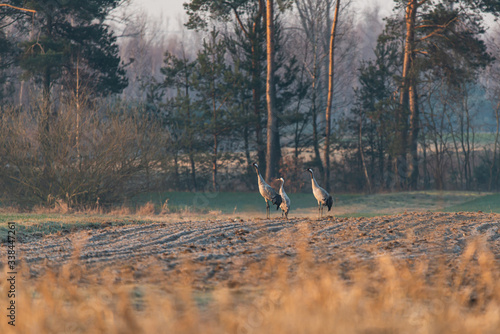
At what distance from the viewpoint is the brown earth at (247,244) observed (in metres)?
7.68

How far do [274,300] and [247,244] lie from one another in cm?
439

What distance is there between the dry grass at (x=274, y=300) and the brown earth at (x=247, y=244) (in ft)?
0.86

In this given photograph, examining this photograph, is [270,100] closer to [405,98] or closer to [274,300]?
[405,98]

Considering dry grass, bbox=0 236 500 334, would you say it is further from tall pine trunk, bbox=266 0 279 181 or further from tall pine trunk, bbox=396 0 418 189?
tall pine trunk, bbox=396 0 418 189

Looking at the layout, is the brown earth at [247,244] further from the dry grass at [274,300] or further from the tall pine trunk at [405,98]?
the tall pine trunk at [405,98]

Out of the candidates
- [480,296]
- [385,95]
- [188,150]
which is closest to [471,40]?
[385,95]

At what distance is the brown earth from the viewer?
7.68 metres

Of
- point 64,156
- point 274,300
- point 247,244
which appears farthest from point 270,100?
point 274,300

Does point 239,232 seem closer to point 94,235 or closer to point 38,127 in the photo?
point 94,235

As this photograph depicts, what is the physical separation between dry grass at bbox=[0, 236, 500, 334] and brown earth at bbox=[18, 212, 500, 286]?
262 mm

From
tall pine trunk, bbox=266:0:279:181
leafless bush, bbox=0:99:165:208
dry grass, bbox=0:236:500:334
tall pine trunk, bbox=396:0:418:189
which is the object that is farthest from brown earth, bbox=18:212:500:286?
tall pine trunk, bbox=396:0:418:189

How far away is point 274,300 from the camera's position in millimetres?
5500

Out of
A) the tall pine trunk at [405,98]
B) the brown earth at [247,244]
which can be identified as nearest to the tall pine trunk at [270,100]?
the tall pine trunk at [405,98]

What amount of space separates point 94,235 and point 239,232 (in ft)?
9.75
